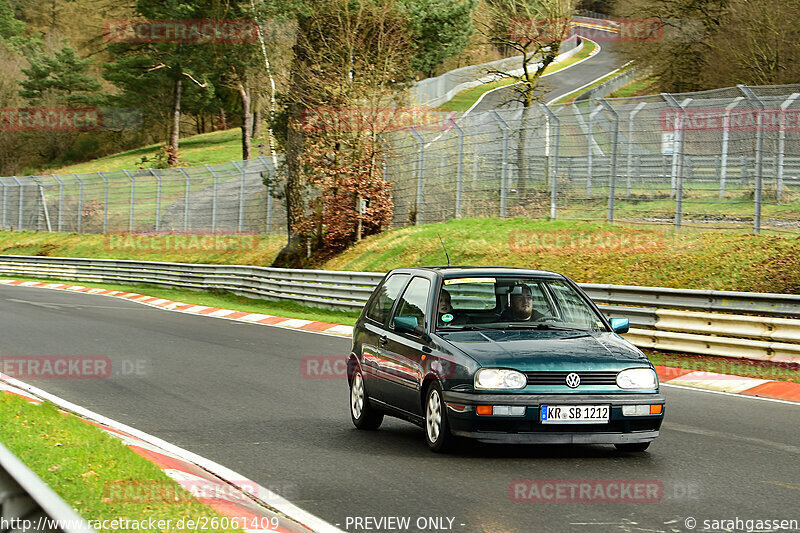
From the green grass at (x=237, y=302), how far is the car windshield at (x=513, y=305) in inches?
503

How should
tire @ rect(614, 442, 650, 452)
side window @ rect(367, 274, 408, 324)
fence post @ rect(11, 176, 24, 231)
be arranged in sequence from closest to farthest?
1. tire @ rect(614, 442, 650, 452)
2. side window @ rect(367, 274, 408, 324)
3. fence post @ rect(11, 176, 24, 231)

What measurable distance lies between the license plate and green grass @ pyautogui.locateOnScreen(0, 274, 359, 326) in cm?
1424

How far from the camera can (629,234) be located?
68.2 ft

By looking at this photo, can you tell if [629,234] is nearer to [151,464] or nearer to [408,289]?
[408,289]

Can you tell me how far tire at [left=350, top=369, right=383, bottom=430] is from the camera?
9312 millimetres

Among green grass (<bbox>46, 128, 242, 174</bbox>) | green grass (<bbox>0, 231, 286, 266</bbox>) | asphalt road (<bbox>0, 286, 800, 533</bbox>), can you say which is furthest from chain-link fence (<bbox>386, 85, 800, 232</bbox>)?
green grass (<bbox>46, 128, 242, 174</bbox>)

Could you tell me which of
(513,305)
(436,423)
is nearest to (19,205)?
(513,305)

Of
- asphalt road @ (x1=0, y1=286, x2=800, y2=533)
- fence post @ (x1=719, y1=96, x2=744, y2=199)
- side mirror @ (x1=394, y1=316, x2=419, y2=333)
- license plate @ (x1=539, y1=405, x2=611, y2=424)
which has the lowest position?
asphalt road @ (x1=0, y1=286, x2=800, y2=533)

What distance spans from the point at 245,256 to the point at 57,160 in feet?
188

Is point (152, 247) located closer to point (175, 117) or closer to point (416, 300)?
point (175, 117)

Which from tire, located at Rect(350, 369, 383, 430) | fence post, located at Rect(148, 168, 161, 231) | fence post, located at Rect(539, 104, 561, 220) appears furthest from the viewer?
fence post, located at Rect(148, 168, 161, 231)

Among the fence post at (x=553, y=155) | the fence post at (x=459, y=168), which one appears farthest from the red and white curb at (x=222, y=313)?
the fence post at (x=459, y=168)

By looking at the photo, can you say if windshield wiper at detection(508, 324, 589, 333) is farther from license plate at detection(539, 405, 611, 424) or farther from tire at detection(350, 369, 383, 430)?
tire at detection(350, 369, 383, 430)

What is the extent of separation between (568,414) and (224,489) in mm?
2454
